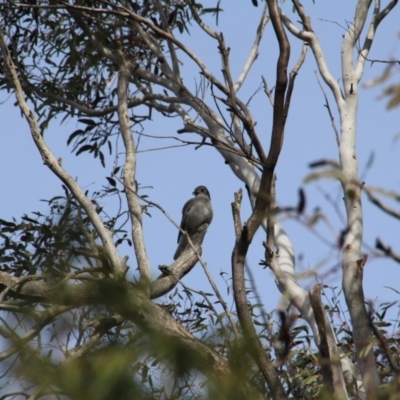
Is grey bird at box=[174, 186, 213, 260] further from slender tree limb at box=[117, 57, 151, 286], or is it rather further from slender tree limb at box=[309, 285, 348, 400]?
slender tree limb at box=[309, 285, 348, 400]

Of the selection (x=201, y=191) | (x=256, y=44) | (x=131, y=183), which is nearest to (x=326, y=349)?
(x=131, y=183)

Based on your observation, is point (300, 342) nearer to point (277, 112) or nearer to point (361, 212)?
point (361, 212)

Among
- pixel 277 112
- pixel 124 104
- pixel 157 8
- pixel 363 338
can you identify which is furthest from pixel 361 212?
pixel 157 8

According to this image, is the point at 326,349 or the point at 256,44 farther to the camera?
the point at 256,44

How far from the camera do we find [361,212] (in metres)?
4.45

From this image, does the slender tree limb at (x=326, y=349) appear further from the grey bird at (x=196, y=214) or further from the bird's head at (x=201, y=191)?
the bird's head at (x=201, y=191)

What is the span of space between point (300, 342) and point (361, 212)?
2.99 feet

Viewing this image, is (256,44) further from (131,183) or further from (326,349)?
(326,349)

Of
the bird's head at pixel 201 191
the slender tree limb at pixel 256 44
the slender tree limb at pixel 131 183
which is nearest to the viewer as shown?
the slender tree limb at pixel 131 183

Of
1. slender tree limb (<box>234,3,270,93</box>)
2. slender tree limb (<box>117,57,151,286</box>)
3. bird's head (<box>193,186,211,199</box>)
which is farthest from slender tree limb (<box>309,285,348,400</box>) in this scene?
bird's head (<box>193,186,211,199</box>)

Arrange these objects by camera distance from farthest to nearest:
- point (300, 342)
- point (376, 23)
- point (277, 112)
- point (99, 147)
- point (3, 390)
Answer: point (99, 147) → point (376, 23) → point (300, 342) → point (277, 112) → point (3, 390)

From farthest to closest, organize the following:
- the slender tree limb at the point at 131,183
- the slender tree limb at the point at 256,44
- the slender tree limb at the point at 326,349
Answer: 1. the slender tree limb at the point at 256,44
2. the slender tree limb at the point at 131,183
3. the slender tree limb at the point at 326,349

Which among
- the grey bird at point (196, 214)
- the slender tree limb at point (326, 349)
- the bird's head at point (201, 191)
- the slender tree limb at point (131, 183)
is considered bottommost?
the slender tree limb at point (326, 349)

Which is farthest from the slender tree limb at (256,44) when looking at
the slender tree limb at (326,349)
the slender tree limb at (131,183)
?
the slender tree limb at (326,349)
